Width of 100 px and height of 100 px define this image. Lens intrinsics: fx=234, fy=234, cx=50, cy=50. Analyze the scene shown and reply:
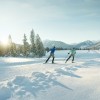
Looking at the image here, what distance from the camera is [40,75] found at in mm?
12539

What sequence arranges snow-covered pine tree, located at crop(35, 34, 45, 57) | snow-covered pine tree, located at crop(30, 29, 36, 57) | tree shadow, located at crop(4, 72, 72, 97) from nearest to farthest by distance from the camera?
tree shadow, located at crop(4, 72, 72, 97) < snow-covered pine tree, located at crop(35, 34, 45, 57) < snow-covered pine tree, located at crop(30, 29, 36, 57)

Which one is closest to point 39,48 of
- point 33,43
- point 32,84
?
point 33,43

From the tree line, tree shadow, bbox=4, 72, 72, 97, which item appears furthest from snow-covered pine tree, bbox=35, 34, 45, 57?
tree shadow, bbox=4, 72, 72, 97

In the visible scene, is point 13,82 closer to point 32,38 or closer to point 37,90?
point 37,90

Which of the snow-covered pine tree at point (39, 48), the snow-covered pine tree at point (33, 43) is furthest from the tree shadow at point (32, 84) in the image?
the snow-covered pine tree at point (33, 43)

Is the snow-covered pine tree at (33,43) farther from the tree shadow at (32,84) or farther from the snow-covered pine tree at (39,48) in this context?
the tree shadow at (32,84)

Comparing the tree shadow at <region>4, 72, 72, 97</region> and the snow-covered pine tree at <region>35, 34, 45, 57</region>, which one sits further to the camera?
the snow-covered pine tree at <region>35, 34, 45, 57</region>

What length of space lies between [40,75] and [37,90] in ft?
8.42

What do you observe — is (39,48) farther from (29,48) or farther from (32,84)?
(32,84)

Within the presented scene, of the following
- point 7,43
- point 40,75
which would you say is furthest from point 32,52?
point 40,75

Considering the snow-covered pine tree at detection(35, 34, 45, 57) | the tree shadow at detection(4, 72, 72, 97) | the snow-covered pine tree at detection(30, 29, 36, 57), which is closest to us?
the tree shadow at detection(4, 72, 72, 97)

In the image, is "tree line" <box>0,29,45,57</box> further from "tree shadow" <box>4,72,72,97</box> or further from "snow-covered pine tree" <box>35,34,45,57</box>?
"tree shadow" <box>4,72,72,97</box>

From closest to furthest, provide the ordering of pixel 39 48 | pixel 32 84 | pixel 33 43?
pixel 32 84 → pixel 39 48 → pixel 33 43

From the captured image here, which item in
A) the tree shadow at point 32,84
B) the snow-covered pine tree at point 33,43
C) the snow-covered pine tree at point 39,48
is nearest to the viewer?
the tree shadow at point 32,84
